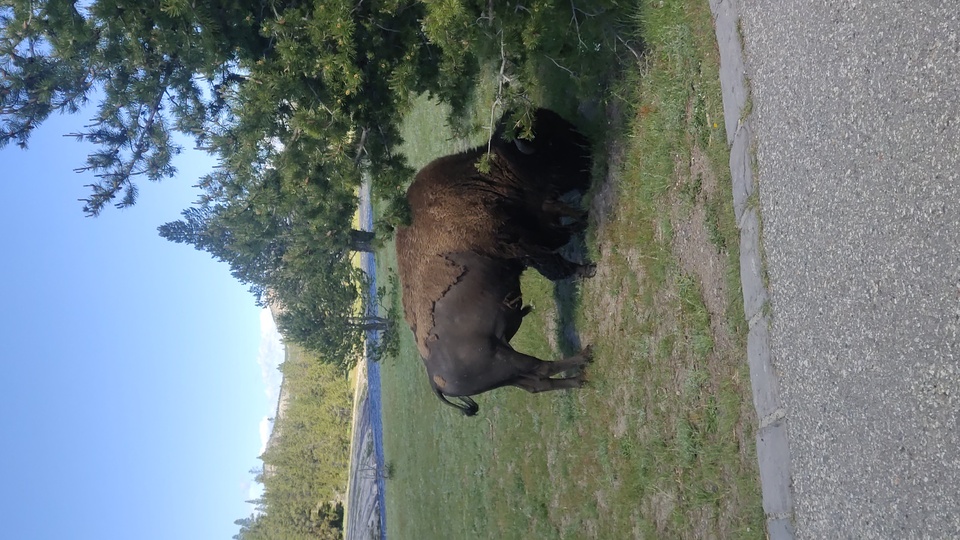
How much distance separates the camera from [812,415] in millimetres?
3736

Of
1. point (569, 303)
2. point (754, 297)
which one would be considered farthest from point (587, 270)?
point (754, 297)

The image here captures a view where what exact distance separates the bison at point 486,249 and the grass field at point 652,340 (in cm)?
42

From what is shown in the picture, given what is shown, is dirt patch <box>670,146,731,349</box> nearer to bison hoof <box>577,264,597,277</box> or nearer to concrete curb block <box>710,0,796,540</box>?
concrete curb block <box>710,0,796,540</box>

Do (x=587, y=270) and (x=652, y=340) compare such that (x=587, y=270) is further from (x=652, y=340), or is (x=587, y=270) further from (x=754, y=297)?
(x=754, y=297)

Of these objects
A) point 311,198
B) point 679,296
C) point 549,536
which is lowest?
point 549,536

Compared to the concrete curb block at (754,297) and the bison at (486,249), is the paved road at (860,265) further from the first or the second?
the bison at (486,249)

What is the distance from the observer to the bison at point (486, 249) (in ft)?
23.6

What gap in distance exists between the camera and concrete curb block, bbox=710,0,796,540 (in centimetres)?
403

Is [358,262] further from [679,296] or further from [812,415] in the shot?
[812,415]

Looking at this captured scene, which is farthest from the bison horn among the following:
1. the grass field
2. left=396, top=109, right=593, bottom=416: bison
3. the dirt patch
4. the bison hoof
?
the dirt patch

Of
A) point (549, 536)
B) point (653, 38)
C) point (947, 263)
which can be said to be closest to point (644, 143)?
point (653, 38)

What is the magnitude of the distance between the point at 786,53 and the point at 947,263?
184 centimetres

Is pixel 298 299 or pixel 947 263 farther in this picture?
pixel 298 299

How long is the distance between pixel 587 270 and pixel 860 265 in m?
4.34
